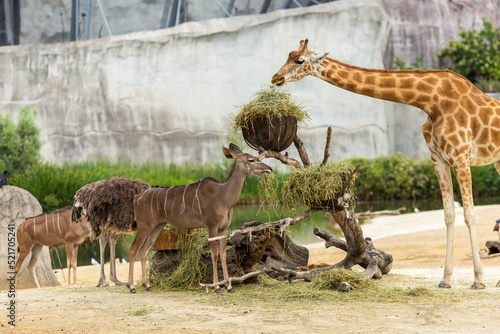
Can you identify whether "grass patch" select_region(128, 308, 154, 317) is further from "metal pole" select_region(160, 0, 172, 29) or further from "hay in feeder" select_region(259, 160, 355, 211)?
"metal pole" select_region(160, 0, 172, 29)

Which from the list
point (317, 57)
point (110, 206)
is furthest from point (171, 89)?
point (317, 57)

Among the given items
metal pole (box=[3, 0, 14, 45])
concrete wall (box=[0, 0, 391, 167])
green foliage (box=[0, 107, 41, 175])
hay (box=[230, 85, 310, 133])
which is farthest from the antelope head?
metal pole (box=[3, 0, 14, 45])

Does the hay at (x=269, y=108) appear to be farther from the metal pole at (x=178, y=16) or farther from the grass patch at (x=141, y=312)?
the metal pole at (x=178, y=16)

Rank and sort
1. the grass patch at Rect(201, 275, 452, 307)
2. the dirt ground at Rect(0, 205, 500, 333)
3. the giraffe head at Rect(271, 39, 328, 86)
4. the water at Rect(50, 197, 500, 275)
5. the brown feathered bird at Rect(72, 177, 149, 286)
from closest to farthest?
1. the dirt ground at Rect(0, 205, 500, 333)
2. the grass patch at Rect(201, 275, 452, 307)
3. the giraffe head at Rect(271, 39, 328, 86)
4. the brown feathered bird at Rect(72, 177, 149, 286)
5. the water at Rect(50, 197, 500, 275)

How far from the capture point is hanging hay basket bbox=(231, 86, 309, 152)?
24.3 feet

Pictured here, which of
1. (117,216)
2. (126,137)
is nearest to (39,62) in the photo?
(126,137)

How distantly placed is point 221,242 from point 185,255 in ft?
2.92

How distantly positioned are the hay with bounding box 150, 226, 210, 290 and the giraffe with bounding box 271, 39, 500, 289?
2167 millimetres

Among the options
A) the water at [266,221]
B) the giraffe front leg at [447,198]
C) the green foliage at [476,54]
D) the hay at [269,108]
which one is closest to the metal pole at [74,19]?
the water at [266,221]

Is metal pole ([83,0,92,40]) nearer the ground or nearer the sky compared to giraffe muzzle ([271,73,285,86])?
nearer the sky

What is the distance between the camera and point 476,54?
1141 inches

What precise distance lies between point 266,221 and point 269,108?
1034 cm

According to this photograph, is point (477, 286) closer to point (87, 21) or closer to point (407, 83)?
point (407, 83)

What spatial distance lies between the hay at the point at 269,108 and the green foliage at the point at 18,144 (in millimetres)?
14986
